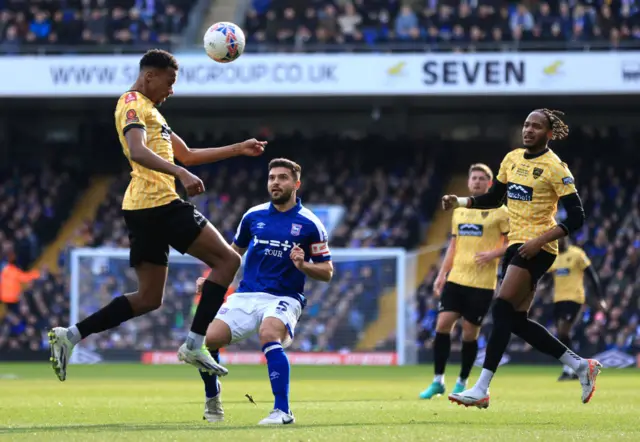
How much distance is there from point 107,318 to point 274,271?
1329 millimetres

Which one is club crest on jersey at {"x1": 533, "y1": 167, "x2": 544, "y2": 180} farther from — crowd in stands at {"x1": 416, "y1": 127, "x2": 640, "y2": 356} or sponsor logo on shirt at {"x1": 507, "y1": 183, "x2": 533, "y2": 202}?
crowd in stands at {"x1": 416, "y1": 127, "x2": 640, "y2": 356}

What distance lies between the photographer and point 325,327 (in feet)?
76.4

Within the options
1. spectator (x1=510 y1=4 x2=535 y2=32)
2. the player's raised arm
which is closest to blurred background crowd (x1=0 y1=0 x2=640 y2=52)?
spectator (x1=510 y1=4 x2=535 y2=32)

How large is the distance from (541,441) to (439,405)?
397 centimetres

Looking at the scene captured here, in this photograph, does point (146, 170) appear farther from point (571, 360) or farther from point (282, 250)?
point (571, 360)

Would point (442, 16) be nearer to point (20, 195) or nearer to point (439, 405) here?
point (20, 195)

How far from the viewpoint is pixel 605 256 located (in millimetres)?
25156

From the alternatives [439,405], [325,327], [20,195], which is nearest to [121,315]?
[439,405]

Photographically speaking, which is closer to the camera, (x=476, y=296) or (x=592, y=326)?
(x=476, y=296)

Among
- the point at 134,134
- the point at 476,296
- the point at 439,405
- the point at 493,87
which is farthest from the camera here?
the point at 493,87

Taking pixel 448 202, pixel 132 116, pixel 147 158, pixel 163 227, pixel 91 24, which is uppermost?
pixel 91 24

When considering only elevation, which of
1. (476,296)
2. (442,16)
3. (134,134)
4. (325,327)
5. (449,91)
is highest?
(442,16)

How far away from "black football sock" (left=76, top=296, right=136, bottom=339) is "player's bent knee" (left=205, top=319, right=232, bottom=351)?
609mm

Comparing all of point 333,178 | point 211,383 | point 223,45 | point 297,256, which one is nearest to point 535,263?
point 297,256
